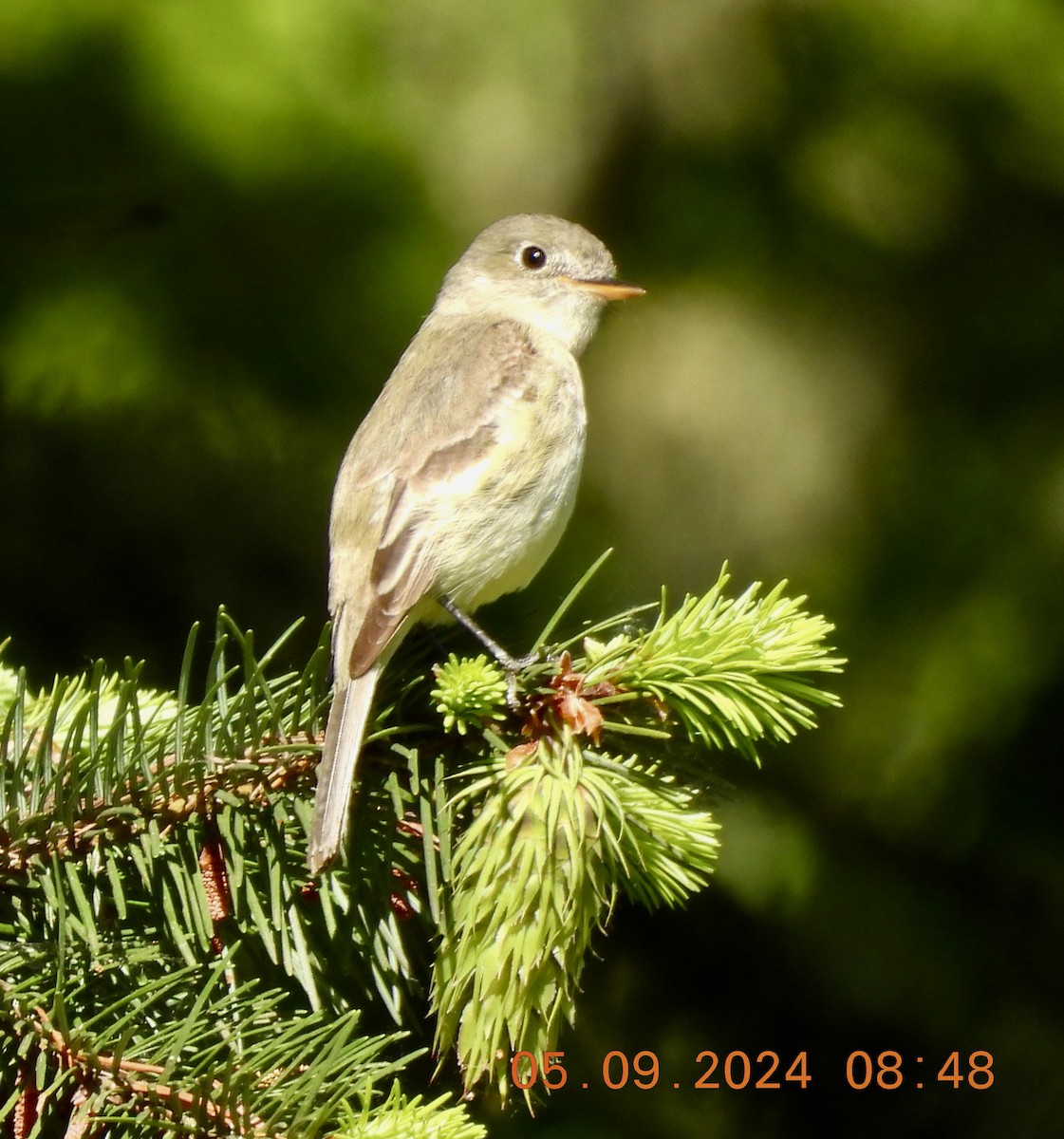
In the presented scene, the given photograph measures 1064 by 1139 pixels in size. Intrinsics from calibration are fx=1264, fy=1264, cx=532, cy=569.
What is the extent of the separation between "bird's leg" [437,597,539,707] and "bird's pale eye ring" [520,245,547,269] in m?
1.06

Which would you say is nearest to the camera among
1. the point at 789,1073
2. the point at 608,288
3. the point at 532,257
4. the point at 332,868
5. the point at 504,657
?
the point at 332,868

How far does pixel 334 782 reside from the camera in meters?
1.38

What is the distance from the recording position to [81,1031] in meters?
1.19

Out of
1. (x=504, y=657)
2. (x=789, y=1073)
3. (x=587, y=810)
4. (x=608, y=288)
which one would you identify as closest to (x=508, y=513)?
(x=504, y=657)

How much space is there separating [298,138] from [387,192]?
0.77 ft

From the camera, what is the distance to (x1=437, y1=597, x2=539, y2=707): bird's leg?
1492mm

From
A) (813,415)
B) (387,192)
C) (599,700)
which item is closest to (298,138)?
(387,192)

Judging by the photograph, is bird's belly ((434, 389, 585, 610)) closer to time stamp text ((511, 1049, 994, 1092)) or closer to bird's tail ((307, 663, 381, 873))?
bird's tail ((307, 663, 381, 873))

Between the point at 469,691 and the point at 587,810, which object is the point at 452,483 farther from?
the point at 587,810

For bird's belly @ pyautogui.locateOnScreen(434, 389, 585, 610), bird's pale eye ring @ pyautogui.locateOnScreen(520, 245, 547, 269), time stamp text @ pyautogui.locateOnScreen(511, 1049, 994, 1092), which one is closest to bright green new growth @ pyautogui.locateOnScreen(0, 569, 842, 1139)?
bird's belly @ pyautogui.locateOnScreen(434, 389, 585, 610)

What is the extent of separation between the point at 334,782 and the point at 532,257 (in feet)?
6.04

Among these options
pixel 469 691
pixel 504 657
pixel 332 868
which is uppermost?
pixel 504 657

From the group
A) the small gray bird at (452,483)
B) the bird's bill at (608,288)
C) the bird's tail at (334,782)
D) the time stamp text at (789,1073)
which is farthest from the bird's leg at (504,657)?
the time stamp text at (789,1073)

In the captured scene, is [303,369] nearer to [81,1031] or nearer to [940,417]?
[940,417]
